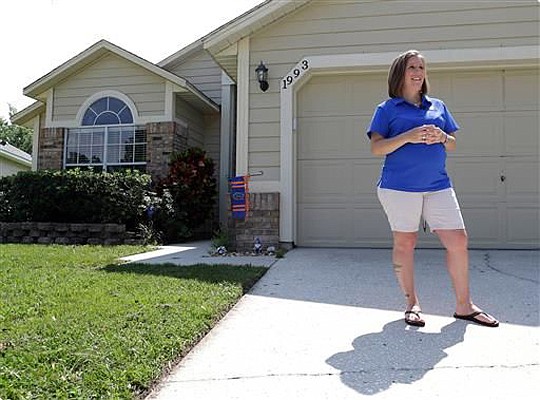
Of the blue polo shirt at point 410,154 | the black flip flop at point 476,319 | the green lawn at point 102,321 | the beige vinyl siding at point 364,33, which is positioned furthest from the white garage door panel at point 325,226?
the blue polo shirt at point 410,154

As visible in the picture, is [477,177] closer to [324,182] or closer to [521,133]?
[521,133]

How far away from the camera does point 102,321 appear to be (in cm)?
286

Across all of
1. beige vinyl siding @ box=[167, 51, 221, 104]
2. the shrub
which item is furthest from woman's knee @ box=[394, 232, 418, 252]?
beige vinyl siding @ box=[167, 51, 221, 104]

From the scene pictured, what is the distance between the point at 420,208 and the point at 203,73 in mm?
9480

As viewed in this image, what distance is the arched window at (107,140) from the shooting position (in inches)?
394

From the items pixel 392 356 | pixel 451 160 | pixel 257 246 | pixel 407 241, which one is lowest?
pixel 392 356

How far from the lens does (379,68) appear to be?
20.6 feet

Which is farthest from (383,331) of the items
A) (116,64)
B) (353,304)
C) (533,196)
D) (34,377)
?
(116,64)

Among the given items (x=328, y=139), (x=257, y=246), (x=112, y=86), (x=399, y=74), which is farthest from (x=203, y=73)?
(x=399, y=74)

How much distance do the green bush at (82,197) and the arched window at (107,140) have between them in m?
1.69

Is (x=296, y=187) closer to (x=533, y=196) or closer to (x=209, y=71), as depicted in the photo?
(x=533, y=196)

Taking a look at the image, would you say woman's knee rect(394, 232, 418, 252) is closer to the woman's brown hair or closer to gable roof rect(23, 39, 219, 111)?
the woman's brown hair

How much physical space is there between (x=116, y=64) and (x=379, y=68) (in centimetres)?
626

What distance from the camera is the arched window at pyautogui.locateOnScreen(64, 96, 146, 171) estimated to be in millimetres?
10000
